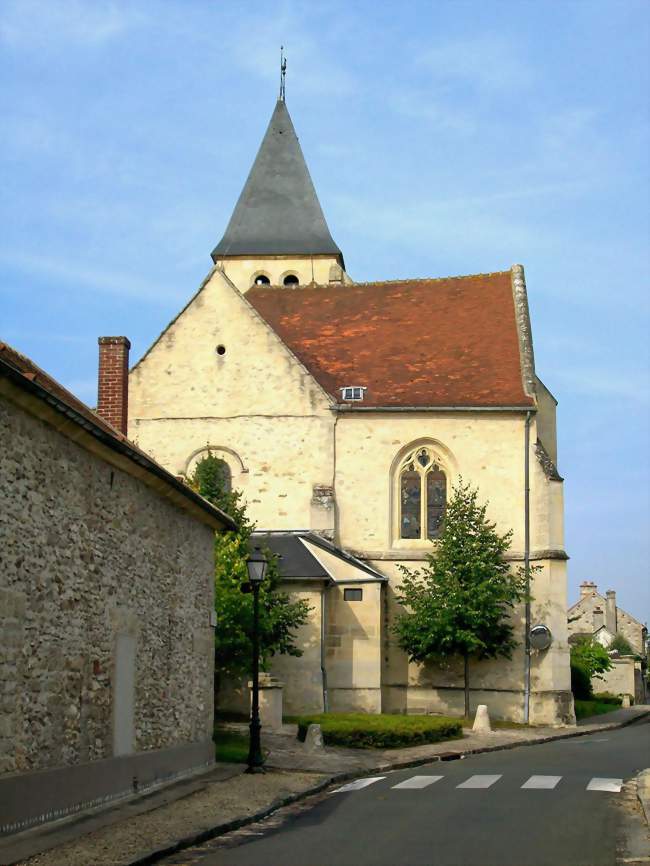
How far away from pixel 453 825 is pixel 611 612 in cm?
8307

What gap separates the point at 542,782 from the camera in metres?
17.4

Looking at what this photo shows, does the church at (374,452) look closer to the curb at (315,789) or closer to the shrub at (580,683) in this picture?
the curb at (315,789)

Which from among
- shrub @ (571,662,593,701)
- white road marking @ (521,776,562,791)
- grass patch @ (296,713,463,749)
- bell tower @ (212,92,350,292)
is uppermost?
bell tower @ (212,92,350,292)

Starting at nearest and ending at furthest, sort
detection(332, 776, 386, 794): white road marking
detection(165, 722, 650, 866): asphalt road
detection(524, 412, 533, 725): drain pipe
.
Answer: detection(165, 722, 650, 866): asphalt road, detection(332, 776, 386, 794): white road marking, detection(524, 412, 533, 725): drain pipe

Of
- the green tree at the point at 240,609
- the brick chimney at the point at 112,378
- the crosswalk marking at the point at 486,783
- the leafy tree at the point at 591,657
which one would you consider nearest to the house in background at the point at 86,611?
the crosswalk marking at the point at 486,783

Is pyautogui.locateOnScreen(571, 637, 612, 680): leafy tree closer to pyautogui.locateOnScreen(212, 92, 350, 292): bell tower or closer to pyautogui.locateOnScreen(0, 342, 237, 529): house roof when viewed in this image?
pyautogui.locateOnScreen(212, 92, 350, 292): bell tower

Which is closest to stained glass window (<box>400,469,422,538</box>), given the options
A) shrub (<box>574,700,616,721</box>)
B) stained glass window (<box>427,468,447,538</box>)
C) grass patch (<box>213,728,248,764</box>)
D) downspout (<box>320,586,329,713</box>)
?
stained glass window (<box>427,468,447,538</box>)

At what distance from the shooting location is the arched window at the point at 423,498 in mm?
35625

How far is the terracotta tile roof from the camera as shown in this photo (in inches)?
1419

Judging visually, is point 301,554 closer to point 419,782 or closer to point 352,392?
point 352,392

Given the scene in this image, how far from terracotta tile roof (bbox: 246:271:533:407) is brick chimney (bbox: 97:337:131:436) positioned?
16280 mm

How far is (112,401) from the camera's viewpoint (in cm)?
2003

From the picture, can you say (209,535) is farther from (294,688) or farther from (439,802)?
(294,688)

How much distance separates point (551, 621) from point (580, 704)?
6.87m
